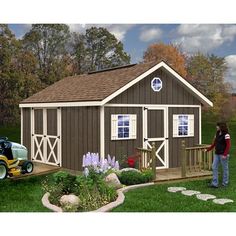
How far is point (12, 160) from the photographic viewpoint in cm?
1248

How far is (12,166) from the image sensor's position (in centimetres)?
1248

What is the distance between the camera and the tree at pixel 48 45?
11938 mm

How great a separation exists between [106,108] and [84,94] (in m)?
0.81

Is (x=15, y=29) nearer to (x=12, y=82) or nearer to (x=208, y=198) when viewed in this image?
(x=12, y=82)

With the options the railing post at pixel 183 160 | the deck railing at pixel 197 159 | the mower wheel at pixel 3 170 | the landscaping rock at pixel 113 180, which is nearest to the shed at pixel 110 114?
the deck railing at pixel 197 159

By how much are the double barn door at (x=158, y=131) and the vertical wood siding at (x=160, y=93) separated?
0.28 m

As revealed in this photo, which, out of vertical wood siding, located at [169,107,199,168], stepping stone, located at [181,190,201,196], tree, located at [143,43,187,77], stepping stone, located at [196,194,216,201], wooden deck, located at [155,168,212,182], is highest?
tree, located at [143,43,187,77]

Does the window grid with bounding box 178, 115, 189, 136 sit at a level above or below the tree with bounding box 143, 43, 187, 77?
below

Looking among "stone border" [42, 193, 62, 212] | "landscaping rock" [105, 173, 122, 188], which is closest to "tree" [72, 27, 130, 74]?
"landscaping rock" [105, 173, 122, 188]

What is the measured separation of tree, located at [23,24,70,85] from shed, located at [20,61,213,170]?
2.63 feet

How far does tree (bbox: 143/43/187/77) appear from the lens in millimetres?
12786

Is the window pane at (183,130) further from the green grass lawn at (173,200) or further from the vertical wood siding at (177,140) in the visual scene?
the green grass lawn at (173,200)

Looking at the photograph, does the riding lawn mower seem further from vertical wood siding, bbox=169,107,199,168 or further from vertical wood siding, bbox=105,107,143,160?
vertical wood siding, bbox=169,107,199,168
